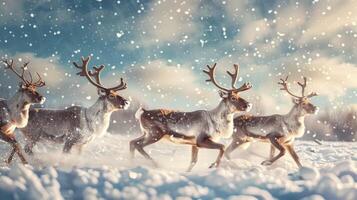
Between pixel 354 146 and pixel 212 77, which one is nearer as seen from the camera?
pixel 212 77

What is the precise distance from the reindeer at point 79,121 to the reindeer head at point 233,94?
3.71 ft

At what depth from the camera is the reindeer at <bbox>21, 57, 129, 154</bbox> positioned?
634 centimetres

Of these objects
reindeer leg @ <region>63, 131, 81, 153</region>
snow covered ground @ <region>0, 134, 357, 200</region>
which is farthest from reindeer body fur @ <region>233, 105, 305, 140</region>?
reindeer leg @ <region>63, 131, 81, 153</region>

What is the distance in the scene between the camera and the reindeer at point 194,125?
649 cm

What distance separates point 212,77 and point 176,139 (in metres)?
0.90

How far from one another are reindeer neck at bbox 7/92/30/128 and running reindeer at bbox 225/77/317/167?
278cm

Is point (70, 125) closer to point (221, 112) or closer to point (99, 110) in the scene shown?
point (99, 110)

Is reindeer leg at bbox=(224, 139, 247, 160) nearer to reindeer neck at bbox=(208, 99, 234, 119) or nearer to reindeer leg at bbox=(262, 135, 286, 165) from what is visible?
reindeer leg at bbox=(262, 135, 286, 165)

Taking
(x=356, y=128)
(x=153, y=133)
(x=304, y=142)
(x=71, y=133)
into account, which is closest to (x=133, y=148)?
(x=153, y=133)

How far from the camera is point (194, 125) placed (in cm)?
653

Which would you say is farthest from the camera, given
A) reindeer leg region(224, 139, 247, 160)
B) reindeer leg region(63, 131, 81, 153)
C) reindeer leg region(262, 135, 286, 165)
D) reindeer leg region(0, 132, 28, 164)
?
reindeer leg region(224, 139, 247, 160)

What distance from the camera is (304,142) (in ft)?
35.3

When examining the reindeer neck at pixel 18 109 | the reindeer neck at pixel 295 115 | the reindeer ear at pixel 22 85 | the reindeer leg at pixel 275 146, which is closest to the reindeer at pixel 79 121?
the reindeer neck at pixel 18 109

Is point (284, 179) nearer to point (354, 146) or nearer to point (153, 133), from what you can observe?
point (153, 133)
